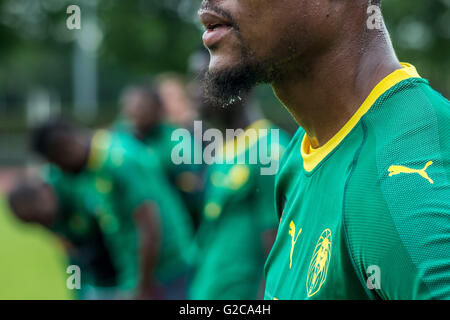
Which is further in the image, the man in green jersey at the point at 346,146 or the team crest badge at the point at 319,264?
the team crest badge at the point at 319,264

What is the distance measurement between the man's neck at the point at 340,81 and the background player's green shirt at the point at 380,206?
0.16ft

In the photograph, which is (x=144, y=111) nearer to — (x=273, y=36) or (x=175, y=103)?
(x=175, y=103)

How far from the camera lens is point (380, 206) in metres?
1.45

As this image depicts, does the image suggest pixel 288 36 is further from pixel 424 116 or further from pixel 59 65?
pixel 59 65

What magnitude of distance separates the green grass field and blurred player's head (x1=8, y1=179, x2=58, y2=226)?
1300 mm

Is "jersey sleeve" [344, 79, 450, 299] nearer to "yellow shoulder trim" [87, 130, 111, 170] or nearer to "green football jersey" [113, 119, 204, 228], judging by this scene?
"yellow shoulder trim" [87, 130, 111, 170]

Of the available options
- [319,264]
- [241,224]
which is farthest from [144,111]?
[319,264]

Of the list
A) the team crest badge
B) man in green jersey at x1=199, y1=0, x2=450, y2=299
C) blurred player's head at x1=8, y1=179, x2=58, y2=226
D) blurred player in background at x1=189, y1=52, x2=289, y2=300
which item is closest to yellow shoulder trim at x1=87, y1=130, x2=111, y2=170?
blurred player's head at x1=8, y1=179, x2=58, y2=226

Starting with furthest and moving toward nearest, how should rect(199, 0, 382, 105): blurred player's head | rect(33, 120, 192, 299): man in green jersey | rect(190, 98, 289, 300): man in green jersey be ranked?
rect(33, 120, 192, 299): man in green jersey → rect(190, 98, 289, 300): man in green jersey → rect(199, 0, 382, 105): blurred player's head

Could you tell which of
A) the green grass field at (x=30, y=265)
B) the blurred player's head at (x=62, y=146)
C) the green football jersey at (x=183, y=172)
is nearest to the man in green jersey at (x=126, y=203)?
the blurred player's head at (x=62, y=146)

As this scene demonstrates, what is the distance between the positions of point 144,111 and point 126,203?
255cm

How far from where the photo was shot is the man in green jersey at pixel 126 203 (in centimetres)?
580

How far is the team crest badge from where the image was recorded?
63.0 inches

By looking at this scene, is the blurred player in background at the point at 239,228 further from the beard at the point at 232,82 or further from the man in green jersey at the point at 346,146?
the beard at the point at 232,82
